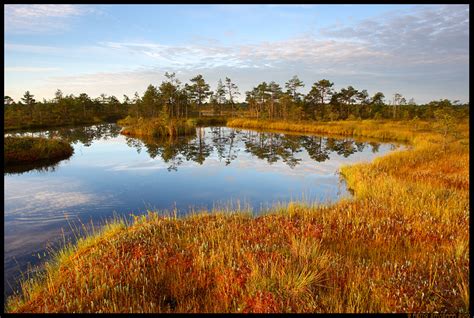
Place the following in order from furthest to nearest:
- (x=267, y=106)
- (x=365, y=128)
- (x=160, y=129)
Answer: (x=267, y=106), (x=365, y=128), (x=160, y=129)

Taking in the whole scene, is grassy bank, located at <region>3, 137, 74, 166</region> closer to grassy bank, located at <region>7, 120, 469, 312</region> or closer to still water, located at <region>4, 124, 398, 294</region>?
still water, located at <region>4, 124, 398, 294</region>

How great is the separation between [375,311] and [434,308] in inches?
30.7

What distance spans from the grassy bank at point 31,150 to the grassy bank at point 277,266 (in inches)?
832

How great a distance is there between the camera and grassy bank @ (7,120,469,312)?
14.9 ft

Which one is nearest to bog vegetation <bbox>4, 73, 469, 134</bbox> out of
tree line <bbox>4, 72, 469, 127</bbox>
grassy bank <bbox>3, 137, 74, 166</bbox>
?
tree line <bbox>4, 72, 469, 127</bbox>

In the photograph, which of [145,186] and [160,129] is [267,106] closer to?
[160,129]

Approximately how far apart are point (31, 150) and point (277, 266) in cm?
2752

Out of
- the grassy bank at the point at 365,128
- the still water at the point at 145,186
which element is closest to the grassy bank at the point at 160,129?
the still water at the point at 145,186

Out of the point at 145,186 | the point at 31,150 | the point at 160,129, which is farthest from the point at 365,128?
the point at 31,150

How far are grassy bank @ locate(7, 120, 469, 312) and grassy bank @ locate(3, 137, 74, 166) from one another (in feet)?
69.3

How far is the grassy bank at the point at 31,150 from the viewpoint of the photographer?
24562 millimetres

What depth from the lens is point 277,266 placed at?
5.30 meters

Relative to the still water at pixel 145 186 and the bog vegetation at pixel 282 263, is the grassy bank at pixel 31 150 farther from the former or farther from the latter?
the bog vegetation at pixel 282 263

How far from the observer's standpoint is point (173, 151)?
106ft
